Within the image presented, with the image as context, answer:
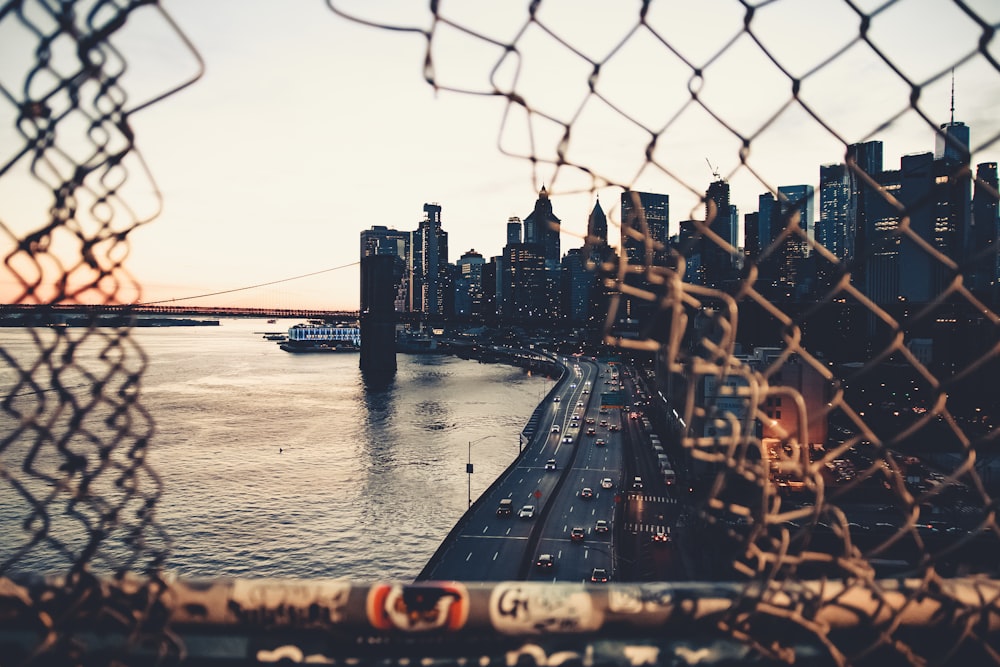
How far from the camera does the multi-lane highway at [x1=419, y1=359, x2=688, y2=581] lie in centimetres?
1408

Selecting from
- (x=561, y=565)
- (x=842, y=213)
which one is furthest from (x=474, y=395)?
(x=842, y=213)

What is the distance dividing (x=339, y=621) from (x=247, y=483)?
21.4 metres

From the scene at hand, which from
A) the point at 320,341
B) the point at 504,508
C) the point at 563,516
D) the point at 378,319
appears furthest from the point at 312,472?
the point at 320,341

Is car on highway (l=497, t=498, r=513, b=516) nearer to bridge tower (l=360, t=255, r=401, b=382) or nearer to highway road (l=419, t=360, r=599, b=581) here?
highway road (l=419, t=360, r=599, b=581)

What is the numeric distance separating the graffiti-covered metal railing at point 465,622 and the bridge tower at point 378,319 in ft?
176

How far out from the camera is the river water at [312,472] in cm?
1477

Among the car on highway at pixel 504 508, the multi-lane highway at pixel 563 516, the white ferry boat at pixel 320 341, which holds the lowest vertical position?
the multi-lane highway at pixel 563 516

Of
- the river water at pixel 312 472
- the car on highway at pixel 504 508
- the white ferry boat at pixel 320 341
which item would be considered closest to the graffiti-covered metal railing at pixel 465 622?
the river water at pixel 312 472

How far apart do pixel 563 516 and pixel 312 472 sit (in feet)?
30.6

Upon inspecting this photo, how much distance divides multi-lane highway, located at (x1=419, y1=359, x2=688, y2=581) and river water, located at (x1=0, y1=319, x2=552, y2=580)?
107 centimetres

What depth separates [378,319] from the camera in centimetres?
5844

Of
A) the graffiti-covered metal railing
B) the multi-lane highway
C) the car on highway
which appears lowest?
the multi-lane highway

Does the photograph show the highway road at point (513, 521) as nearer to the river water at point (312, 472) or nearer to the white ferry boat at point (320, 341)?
the river water at point (312, 472)

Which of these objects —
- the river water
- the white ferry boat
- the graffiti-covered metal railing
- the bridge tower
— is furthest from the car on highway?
the white ferry boat
